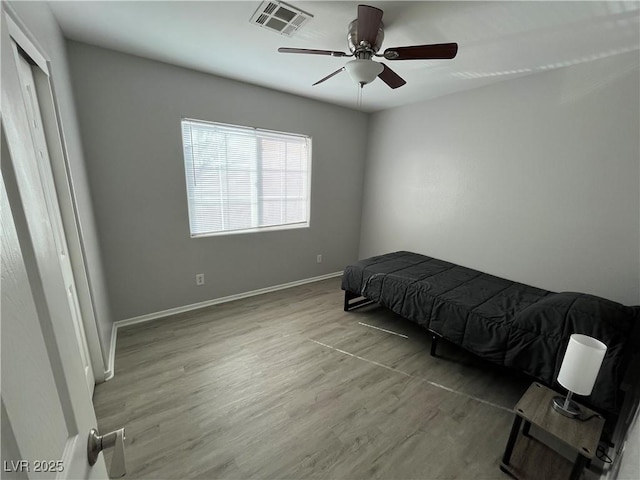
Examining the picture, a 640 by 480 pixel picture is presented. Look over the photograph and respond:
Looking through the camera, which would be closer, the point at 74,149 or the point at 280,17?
the point at 280,17

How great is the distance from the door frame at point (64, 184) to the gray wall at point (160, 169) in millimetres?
769

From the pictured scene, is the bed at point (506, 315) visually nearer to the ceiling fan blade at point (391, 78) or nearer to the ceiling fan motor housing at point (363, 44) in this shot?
the ceiling fan blade at point (391, 78)

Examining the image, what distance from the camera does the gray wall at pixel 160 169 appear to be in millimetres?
2270

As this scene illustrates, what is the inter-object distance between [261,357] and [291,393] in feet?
1.58

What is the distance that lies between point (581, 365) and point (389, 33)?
7.52 feet

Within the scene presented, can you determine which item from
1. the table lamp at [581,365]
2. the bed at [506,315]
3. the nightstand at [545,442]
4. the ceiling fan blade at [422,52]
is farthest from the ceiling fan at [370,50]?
the nightstand at [545,442]

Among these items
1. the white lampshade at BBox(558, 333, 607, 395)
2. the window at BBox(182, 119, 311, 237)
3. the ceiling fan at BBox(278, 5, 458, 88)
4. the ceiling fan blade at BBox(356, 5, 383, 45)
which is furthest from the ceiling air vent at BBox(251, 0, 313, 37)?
the white lampshade at BBox(558, 333, 607, 395)

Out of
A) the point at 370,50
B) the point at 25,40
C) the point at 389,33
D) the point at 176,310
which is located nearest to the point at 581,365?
the point at 370,50

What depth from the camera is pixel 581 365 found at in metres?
1.27

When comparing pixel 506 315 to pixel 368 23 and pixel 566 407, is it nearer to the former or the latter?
pixel 566 407

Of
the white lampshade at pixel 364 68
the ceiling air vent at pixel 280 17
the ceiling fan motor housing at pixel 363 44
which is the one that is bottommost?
the white lampshade at pixel 364 68

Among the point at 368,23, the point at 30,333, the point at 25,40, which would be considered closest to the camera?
the point at 30,333

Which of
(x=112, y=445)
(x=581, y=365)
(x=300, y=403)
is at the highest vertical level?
(x=112, y=445)

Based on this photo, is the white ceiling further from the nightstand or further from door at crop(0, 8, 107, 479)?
the nightstand
